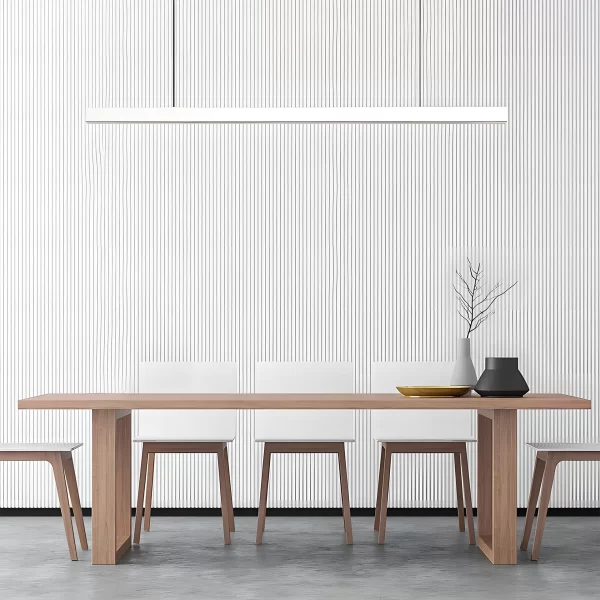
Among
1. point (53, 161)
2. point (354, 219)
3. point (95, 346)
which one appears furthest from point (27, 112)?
point (354, 219)

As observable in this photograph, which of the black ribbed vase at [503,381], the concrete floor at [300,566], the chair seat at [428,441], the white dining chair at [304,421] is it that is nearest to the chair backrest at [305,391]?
the white dining chair at [304,421]

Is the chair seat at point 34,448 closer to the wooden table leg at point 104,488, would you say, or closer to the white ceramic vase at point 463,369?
the wooden table leg at point 104,488

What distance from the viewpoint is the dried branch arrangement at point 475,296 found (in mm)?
5090

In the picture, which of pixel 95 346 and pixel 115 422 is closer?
pixel 115 422

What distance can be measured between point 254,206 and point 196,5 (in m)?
1.29

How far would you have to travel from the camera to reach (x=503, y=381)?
12.1ft

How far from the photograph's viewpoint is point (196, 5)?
203 inches

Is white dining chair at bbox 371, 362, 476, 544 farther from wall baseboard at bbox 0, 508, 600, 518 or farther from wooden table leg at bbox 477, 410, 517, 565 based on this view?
wooden table leg at bbox 477, 410, 517, 565

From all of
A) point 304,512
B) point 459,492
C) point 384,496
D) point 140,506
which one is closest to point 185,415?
point 140,506

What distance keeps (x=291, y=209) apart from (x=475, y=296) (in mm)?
1233

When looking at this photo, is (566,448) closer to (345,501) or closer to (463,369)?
(463,369)

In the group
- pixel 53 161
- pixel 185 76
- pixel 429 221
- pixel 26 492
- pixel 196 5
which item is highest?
pixel 196 5

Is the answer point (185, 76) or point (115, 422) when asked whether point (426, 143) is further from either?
point (115, 422)

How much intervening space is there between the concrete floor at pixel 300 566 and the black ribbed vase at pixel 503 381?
2.49 ft
